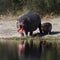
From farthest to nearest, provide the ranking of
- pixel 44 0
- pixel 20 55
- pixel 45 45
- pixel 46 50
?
1. pixel 44 0
2. pixel 45 45
3. pixel 46 50
4. pixel 20 55

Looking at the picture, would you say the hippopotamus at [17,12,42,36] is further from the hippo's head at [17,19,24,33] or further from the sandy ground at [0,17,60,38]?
the sandy ground at [0,17,60,38]

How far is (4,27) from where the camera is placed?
92.7 feet

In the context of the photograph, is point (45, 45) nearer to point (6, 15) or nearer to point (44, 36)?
point (44, 36)

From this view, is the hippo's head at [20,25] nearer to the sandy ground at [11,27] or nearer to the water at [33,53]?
the sandy ground at [11,27]

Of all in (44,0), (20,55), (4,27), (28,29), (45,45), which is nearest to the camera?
(20,55)

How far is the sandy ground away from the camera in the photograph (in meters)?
25.9

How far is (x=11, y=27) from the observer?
2811 cm

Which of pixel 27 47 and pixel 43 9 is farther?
pixel 43 9

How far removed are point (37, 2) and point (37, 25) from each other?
5.88 meters

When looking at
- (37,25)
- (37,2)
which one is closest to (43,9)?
(37,2)

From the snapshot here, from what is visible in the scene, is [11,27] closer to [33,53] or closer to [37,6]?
[37,6]

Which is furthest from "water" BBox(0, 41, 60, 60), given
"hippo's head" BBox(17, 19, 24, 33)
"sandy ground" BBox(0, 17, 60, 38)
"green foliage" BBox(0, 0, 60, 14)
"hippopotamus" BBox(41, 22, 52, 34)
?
"green foliage" BBox(0, 0, 60, 14)

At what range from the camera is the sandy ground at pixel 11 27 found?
25.9 m

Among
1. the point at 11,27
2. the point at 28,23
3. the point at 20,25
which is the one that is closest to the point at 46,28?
the point at 28,23
